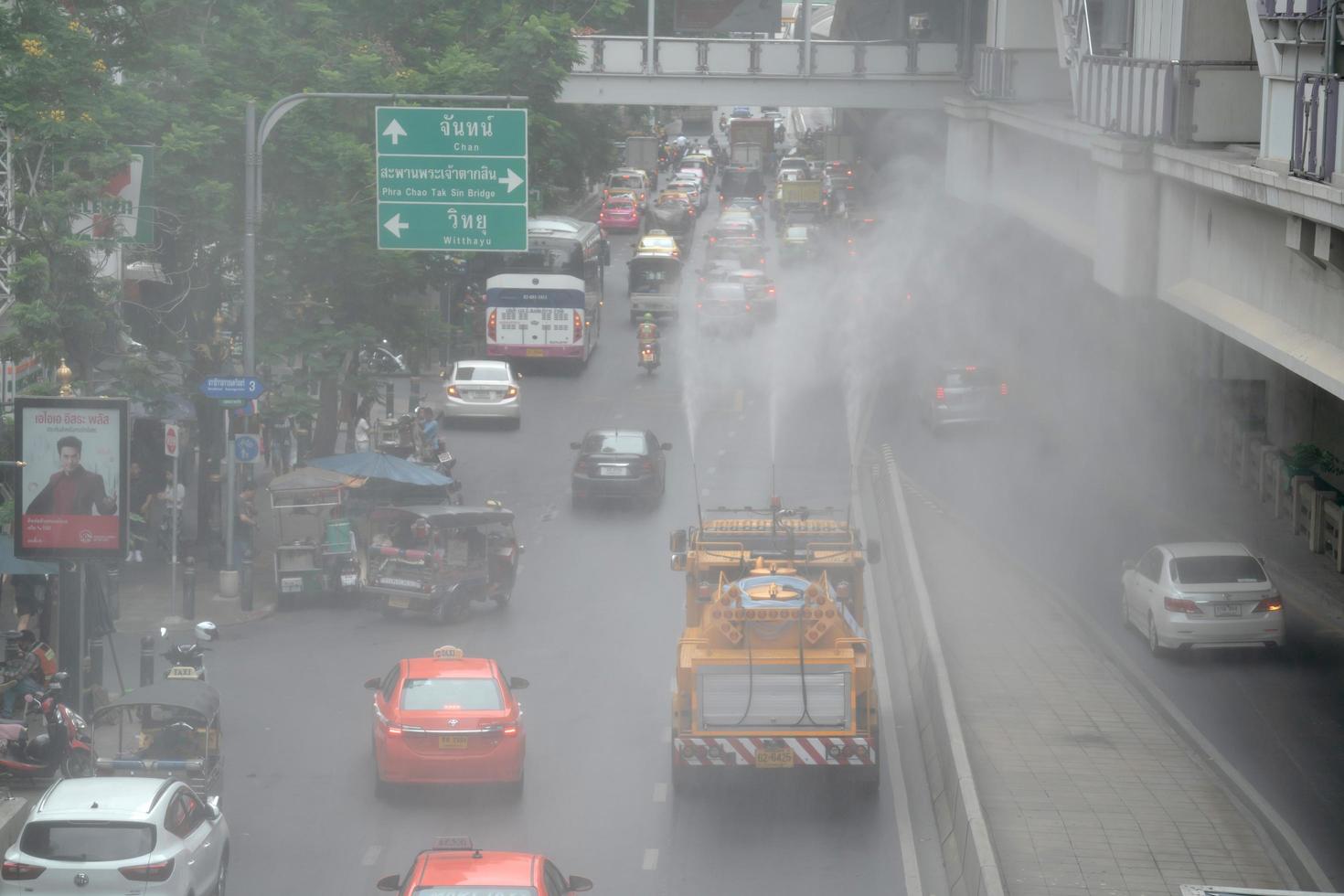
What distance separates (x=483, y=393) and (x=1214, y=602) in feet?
75.6

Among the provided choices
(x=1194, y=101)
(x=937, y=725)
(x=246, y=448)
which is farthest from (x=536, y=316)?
(x=937, y=725)

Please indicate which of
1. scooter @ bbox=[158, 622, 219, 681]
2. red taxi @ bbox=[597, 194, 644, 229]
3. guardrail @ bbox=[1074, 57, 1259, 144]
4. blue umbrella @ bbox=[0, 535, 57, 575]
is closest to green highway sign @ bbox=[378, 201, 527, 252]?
blue umbrella @ bbox=[0, 535, 57, 575]

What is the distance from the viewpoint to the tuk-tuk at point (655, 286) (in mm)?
57156

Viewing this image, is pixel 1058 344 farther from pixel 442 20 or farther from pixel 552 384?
pixel 442 20

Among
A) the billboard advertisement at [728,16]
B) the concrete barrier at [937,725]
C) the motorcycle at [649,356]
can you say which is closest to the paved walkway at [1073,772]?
the concrete barrier at [937,725]

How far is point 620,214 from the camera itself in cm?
8188

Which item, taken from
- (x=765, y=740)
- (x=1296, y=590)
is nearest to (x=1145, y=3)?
Answer: (x=1296, y=590)

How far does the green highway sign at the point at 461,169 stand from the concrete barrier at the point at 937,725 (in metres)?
8.01

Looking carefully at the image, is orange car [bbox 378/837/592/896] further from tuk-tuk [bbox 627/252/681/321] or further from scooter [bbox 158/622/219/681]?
tuk-tuk [bbox 627/252/681/321]

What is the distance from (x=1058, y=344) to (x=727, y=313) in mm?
10805

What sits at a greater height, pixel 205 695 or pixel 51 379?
pixel 51 379

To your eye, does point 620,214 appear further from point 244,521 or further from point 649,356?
point 244,521

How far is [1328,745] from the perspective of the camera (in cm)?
2006

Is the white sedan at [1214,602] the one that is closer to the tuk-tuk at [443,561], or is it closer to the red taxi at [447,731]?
the red taxi at [447,731]
